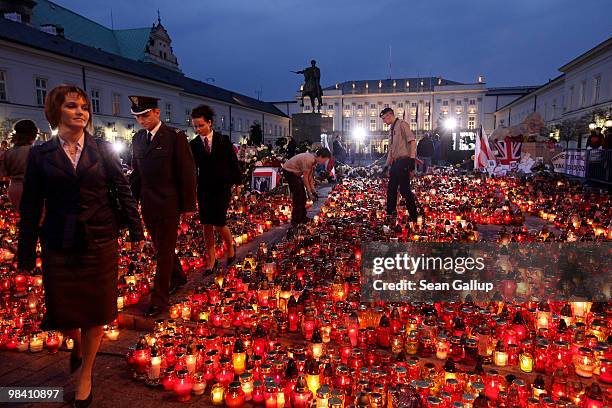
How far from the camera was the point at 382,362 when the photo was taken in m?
3.05

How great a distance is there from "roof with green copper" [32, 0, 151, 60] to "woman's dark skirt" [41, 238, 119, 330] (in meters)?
43.0

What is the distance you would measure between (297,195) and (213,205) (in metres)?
3.19

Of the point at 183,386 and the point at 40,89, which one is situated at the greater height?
the point at 40,89

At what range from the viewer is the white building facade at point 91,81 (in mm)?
24375

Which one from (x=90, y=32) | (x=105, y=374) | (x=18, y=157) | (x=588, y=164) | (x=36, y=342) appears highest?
(x=90, y=32)

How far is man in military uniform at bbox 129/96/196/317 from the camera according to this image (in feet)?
13.1

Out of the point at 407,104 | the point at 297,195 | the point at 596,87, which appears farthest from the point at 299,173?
the point at 407,104

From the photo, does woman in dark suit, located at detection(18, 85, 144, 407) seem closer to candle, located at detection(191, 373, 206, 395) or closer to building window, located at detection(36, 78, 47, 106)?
candle, located at detection(191, 373, 206, 395)

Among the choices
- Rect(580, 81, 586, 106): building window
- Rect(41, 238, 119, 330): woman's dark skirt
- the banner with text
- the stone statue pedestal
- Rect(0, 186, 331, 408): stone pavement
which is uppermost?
Rect(580, 81, 586, 106): building window

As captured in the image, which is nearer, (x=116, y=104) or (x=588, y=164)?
(x=588, y=164)

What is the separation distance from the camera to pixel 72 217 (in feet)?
8.21

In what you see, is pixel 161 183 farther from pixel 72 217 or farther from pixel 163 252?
pixel 72 217

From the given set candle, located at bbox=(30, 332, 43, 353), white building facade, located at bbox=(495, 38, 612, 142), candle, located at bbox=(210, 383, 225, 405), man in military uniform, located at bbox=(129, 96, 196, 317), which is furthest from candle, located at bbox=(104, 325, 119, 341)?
white building facade, located at bbox=(495, 38, 612, 142)

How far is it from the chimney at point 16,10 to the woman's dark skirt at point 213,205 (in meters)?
38.3
